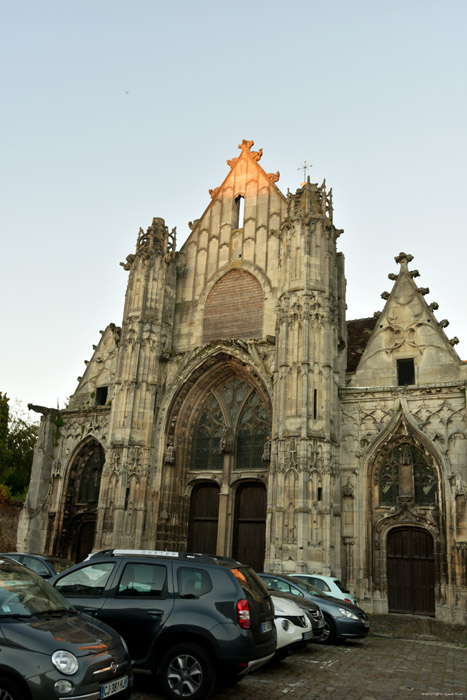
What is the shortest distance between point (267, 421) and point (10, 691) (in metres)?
16.6

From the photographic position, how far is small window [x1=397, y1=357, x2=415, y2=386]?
20062 mm

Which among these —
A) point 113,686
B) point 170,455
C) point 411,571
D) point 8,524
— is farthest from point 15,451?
point 113,686

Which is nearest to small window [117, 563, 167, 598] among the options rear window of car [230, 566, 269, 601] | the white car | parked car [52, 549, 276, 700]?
parked car [52, 549, 276, 700]

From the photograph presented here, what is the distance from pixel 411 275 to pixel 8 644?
1887 centimetres

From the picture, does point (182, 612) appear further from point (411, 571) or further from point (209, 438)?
point (209, 438)

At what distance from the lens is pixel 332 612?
38.8 ft

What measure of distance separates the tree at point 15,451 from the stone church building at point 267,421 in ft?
24.5

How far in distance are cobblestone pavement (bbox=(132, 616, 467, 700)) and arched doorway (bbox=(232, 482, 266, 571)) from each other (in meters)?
7.86

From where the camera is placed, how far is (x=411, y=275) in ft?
70.4

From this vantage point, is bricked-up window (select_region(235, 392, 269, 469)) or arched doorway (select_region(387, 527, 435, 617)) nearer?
arched doorway (select_region(387, 527, 435, 617))

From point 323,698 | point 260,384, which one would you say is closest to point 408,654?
point 323,698

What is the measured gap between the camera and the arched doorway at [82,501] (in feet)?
76.6

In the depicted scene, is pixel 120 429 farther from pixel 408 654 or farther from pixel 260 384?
pixel 408 654

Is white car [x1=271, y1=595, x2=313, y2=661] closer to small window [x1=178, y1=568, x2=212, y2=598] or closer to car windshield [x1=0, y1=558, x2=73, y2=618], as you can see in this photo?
small window [x1=178, y1=568, x2=212, y2=598]
